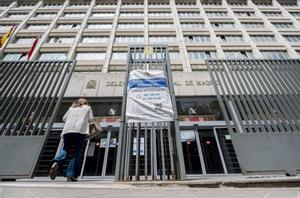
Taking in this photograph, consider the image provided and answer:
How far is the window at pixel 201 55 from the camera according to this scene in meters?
16.1

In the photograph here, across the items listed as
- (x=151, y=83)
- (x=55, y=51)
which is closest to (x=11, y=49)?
(x=55, y=51)

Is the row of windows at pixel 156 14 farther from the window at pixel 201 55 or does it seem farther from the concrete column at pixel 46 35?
the window at pixel 201 55

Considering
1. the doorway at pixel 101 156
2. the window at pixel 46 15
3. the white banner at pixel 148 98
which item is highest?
the window at pixel 46 15

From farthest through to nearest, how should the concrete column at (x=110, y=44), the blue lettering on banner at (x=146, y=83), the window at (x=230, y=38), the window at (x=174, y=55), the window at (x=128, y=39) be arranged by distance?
the window at (x=230, y=38) → the window at (x=128, y=39) → the window at (x=174, y=55) → the concrete column at (x=110, y=44) → the blue lettering on banner at (x=146, y=83)

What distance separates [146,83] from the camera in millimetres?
3891

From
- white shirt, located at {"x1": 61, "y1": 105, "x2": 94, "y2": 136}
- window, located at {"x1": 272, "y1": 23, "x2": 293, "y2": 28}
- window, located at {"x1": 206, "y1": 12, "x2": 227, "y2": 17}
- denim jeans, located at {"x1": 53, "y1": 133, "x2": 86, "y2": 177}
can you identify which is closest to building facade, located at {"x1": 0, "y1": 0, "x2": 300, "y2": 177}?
window, located at {"x1": 272, "y1": 23, "x2": 293, "y2": 28}

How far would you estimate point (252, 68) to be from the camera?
4.71 metres

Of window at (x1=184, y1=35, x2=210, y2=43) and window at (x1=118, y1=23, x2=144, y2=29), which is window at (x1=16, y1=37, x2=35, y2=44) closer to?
window at (x1=118, y1=23, x2=144, y2=29)

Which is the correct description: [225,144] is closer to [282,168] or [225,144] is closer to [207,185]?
[282,168]

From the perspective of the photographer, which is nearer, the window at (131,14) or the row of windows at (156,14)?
the row of windows at (156,14)

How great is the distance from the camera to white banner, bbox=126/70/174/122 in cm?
355

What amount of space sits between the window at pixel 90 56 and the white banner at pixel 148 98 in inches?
497

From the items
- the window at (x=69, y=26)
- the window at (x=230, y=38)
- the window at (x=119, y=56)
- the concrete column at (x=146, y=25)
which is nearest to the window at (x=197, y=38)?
the window at (x=230, y=38)

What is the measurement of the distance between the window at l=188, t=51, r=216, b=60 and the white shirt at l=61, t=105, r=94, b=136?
1363 centimetres
